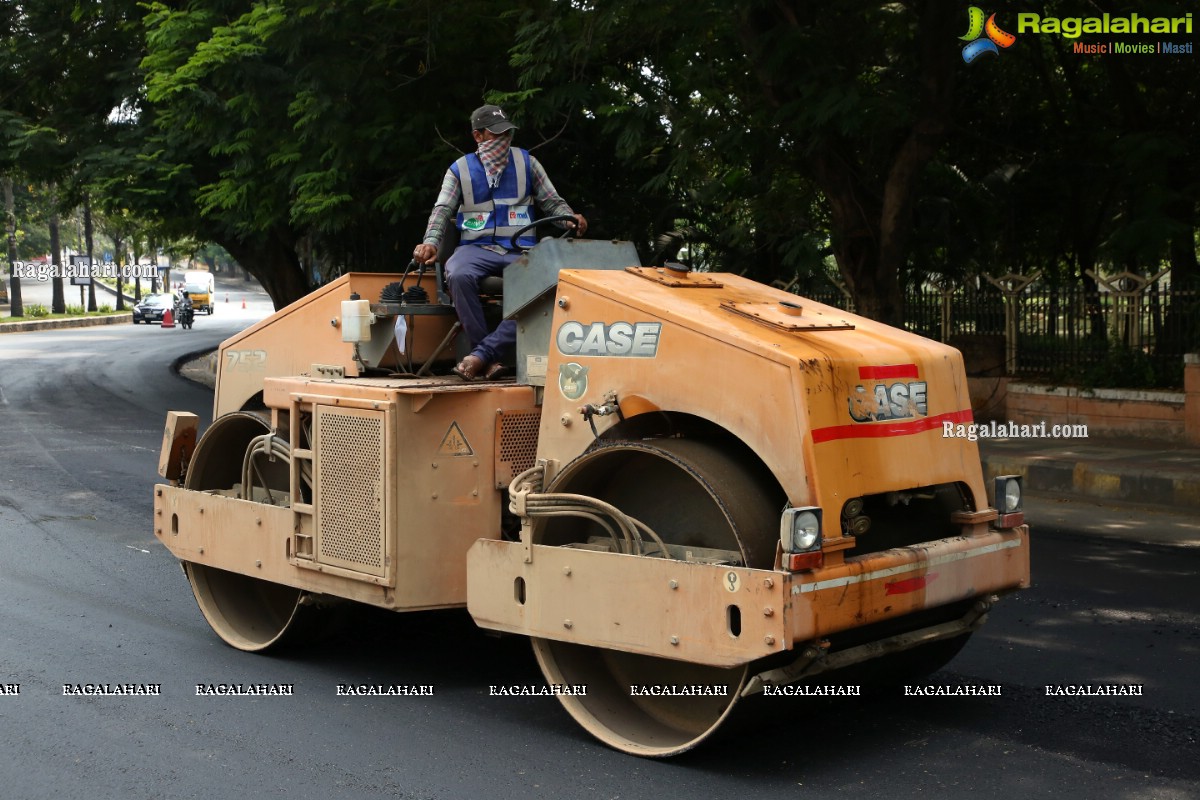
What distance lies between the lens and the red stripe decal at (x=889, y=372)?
478 cm

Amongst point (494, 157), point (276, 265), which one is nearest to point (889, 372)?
point (494, 157)

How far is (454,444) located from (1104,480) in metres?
7.41

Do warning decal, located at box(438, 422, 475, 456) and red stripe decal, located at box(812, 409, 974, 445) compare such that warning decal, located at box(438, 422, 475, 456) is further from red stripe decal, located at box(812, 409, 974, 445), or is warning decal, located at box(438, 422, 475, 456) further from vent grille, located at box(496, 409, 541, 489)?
red stripe decal, located at box(812, 409, 974, 445)

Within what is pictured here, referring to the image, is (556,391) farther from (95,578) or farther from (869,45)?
(869,45)

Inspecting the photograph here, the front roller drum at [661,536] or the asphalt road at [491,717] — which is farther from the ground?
the front roller drum at [661,536]

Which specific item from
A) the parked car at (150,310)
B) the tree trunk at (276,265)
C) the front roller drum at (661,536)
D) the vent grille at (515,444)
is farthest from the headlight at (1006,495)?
the parked car at (150,310)

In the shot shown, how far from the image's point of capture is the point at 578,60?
594 inches

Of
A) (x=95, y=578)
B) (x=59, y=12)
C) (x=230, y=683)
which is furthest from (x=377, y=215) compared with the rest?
(x=230, y=683)

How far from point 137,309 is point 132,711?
52.5m

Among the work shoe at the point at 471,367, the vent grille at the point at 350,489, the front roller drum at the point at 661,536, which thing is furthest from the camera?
the work shoe at the point at 471,367

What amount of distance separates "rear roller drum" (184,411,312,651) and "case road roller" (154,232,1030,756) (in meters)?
0.51

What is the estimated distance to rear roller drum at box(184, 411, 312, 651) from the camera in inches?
261

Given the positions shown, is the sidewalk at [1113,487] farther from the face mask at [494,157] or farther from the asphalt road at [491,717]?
the face mask at [494,157]

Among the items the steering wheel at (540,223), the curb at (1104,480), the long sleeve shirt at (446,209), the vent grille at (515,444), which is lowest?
the curb at (1104,480)
